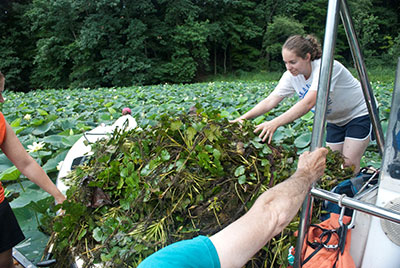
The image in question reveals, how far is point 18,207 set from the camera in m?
1.92

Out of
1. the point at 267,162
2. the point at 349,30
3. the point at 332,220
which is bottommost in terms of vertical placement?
the point at 332,220

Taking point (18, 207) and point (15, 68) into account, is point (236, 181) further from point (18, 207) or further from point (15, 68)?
point (15, 68)

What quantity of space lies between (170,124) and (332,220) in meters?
0.83

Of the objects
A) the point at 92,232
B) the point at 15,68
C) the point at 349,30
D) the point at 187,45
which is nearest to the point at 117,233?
the point at 92,232

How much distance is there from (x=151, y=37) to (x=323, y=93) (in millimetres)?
24619

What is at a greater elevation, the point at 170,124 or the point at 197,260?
the point at 170,124

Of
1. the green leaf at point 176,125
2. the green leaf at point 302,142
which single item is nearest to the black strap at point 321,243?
the green leaf at point 176,125

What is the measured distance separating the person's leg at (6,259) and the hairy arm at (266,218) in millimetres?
1478

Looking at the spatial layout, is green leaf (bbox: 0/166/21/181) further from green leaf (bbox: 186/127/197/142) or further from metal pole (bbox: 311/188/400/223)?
metal pole (bbox: 311/188/400/223)

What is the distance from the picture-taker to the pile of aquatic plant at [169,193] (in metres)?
1.18

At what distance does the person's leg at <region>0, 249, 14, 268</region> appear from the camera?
1653mm

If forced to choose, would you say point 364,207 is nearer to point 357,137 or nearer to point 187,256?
point 187,256

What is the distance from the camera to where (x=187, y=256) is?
752mm

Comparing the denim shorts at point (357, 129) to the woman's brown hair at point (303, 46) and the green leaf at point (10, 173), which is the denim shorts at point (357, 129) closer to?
the woman's brown hair at point (303, 46)
